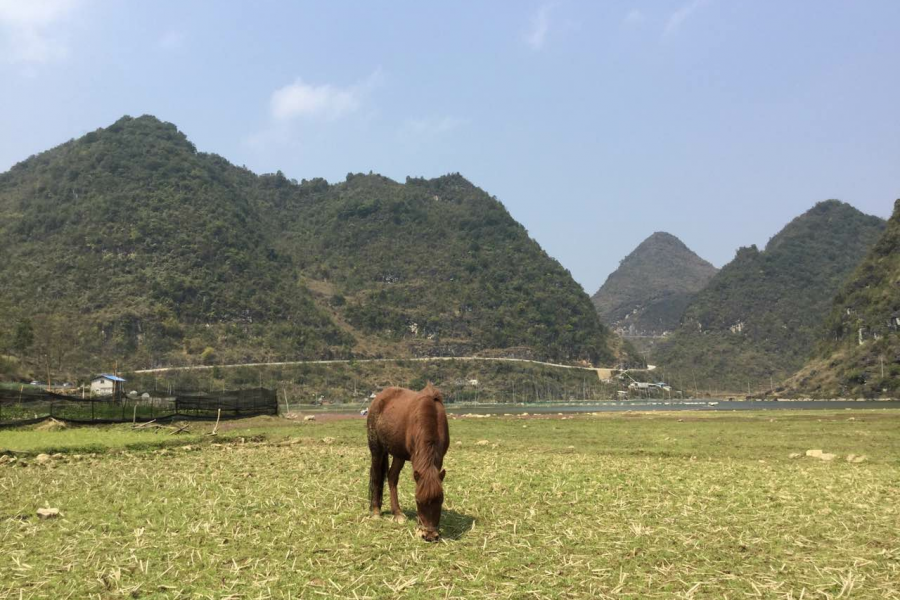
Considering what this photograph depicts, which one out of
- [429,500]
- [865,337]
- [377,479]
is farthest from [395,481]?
[865,337]

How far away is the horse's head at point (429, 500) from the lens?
27.3 ft

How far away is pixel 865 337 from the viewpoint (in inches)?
4683

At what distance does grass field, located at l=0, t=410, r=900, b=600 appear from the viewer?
6.85 meters

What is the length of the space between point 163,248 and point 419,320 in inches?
2454

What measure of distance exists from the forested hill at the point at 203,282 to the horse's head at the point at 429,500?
7039 centimetres

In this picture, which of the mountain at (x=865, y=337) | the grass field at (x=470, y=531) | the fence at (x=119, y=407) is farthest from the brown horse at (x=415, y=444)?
the mountain at (x=865, y=337)

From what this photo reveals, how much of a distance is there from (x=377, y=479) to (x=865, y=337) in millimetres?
134051

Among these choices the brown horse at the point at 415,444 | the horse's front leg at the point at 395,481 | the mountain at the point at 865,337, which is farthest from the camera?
the mountain at the point at 865,337

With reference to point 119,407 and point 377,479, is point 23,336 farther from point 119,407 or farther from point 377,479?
point 377,479

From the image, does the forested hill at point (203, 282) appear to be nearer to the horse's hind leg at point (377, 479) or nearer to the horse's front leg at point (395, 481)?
the horse's hind leg at point (377, 479)

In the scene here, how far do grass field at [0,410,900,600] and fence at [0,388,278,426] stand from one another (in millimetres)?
13601

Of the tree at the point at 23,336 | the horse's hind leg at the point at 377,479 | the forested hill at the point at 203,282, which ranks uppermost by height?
the forested hill at the point at 203,282

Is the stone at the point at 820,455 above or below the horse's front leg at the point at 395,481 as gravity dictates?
below

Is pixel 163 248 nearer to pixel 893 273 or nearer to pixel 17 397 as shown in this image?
pixel 17 397
